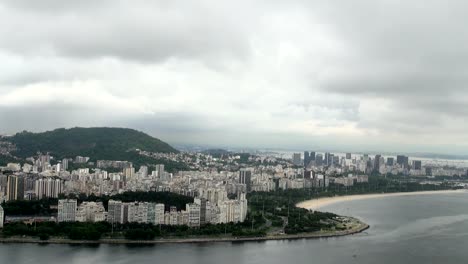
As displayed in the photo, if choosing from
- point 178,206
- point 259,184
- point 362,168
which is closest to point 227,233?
point 178,206

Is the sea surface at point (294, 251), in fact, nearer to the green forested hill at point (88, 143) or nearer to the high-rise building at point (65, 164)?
the high-rise building at point (65, 164)

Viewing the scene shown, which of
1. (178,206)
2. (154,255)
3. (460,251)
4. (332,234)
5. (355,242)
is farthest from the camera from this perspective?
(178,206)

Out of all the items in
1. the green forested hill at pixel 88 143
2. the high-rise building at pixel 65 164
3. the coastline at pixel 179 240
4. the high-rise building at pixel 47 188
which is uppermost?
the green forested hill at pixel 88 143

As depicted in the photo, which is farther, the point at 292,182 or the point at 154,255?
the point at 292,182

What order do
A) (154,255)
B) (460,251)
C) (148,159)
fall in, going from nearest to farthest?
1. (154,255)
2. (460,251)
3. (148,159)

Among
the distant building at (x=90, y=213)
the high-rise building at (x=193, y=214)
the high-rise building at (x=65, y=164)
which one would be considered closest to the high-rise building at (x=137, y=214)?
the distant building at (x=90, y=213)

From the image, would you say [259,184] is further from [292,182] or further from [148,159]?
[148,159]
